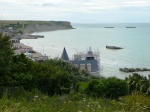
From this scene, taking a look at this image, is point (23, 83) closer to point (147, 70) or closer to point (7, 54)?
point (7, 54)

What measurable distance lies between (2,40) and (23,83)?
2180 millimetres

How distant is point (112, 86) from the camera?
15.9 meters

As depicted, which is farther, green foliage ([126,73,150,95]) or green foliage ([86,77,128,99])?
green foliage ([126,73,150,95])

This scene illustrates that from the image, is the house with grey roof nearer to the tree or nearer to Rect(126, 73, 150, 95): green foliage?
Rect(126, 73, 150, 95): green foliage

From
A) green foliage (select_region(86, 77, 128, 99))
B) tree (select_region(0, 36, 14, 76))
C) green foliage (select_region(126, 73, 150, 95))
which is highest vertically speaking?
tree (select_region(0, 36, 14, 76))

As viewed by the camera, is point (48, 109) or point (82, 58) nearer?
point (48, 109)

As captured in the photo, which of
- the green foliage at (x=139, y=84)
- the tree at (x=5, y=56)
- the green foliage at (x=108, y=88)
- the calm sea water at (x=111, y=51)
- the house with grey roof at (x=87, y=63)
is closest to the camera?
the tree at (x=5, y=56)

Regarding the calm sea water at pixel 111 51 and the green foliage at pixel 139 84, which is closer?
the green foliage at pixel 139 84

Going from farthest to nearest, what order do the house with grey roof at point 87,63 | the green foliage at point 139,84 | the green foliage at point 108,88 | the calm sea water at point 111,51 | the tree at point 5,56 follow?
1. the calm sea water at point 111,51
2. the house with grey roof at point 87,63
3. the green foliage at point 139,84
4. the green foliage at point 108,88
5. the tree at point 5,56

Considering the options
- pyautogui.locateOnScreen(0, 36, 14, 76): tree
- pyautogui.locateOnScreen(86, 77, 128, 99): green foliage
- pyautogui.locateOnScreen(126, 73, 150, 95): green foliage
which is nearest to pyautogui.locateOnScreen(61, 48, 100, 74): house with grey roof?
pyautogui.locateOnScreen(126, 73, 150, 95): green foliage

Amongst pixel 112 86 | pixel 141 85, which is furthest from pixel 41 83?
pixel 141 85

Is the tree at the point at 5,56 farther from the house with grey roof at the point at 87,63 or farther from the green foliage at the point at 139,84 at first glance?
the house with grey roof at the point at 87,63

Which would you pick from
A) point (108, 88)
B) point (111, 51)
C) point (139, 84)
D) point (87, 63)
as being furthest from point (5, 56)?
point (111, 51)

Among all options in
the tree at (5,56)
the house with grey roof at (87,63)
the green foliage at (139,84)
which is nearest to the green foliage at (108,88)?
the tree at (5,56)
